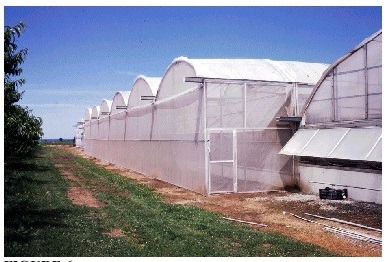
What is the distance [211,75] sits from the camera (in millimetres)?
14305

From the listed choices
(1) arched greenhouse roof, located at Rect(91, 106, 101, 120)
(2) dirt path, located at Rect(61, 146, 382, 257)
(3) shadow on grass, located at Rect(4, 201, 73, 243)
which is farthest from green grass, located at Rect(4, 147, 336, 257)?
(1) arched greenhouse roof, located at Rect(91, 106, 101, 120)

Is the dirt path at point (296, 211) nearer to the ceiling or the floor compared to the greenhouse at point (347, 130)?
nearer to the floor

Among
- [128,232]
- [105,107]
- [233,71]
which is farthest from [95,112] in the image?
[128,232]

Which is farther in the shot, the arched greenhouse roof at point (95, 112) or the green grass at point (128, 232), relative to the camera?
the arched greenhouse roof at point (95, 112)

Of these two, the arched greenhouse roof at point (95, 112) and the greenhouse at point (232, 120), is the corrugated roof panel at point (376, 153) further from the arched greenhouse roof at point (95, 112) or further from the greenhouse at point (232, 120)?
the arched greenhouse roof at point (95, 112)

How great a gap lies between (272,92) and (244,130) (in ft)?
6.55

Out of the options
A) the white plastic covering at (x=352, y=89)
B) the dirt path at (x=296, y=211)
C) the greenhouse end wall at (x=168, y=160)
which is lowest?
the dirt path at (x=296, y=211)

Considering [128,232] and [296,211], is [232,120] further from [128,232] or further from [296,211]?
[128,232]

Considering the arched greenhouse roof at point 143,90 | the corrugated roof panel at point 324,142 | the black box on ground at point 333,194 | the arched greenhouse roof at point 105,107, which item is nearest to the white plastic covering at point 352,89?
the corrugated roof panel at point 324,142

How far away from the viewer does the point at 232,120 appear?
14234mm

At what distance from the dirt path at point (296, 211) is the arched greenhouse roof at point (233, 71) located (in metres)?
4.41

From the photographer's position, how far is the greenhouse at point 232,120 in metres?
13.9

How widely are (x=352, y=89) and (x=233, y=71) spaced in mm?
4514

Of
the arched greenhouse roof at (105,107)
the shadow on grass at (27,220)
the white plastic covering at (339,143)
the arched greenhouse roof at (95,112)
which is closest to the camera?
the shadow on grass at (27,220)
